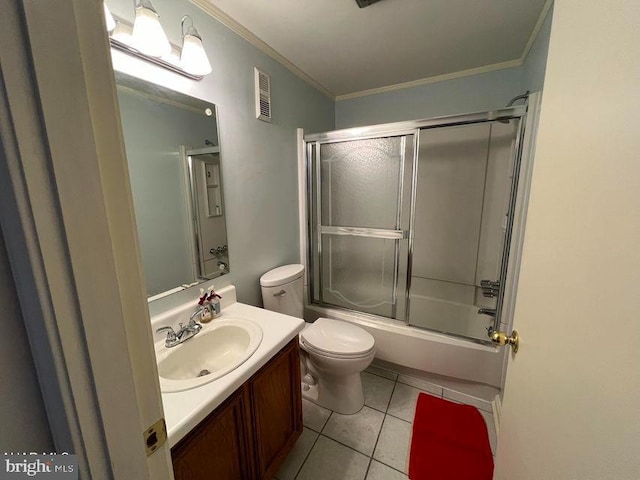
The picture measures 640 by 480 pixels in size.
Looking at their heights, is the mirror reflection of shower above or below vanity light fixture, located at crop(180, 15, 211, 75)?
below

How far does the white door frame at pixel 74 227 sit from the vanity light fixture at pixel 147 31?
821mm

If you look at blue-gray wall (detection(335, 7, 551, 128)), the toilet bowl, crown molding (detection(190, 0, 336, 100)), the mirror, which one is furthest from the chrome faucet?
blue-gray wall (detection(335, 7, 551, 128))

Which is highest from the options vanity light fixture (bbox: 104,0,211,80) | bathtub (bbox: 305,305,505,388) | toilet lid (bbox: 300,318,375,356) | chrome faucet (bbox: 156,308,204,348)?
vanity light fixture (bbox: 104,0,211,80)

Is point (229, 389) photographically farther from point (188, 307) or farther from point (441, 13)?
point (441, 13)

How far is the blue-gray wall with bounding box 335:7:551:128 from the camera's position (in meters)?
1.85

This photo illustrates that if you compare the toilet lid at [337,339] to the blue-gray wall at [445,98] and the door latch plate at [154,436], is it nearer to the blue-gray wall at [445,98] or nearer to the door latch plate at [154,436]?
the door latch plate at [154,436]

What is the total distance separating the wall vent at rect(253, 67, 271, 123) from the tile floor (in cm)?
196

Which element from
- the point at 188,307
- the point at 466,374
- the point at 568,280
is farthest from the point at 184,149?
the point at 466,374

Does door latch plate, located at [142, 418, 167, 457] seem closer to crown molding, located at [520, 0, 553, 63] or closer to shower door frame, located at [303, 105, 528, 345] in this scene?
shower door frame, located at [303, 105, 528, 345]

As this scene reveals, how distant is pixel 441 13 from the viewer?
1363 mm

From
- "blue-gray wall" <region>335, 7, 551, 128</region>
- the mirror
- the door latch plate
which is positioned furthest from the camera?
"blue-gray wall" <region>335, 7, 551, 128</region>

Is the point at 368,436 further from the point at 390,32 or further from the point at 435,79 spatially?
the point at 435,79

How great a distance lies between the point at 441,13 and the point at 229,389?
2.05 meters

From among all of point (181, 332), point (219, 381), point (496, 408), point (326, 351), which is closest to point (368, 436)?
point (326, 351)
